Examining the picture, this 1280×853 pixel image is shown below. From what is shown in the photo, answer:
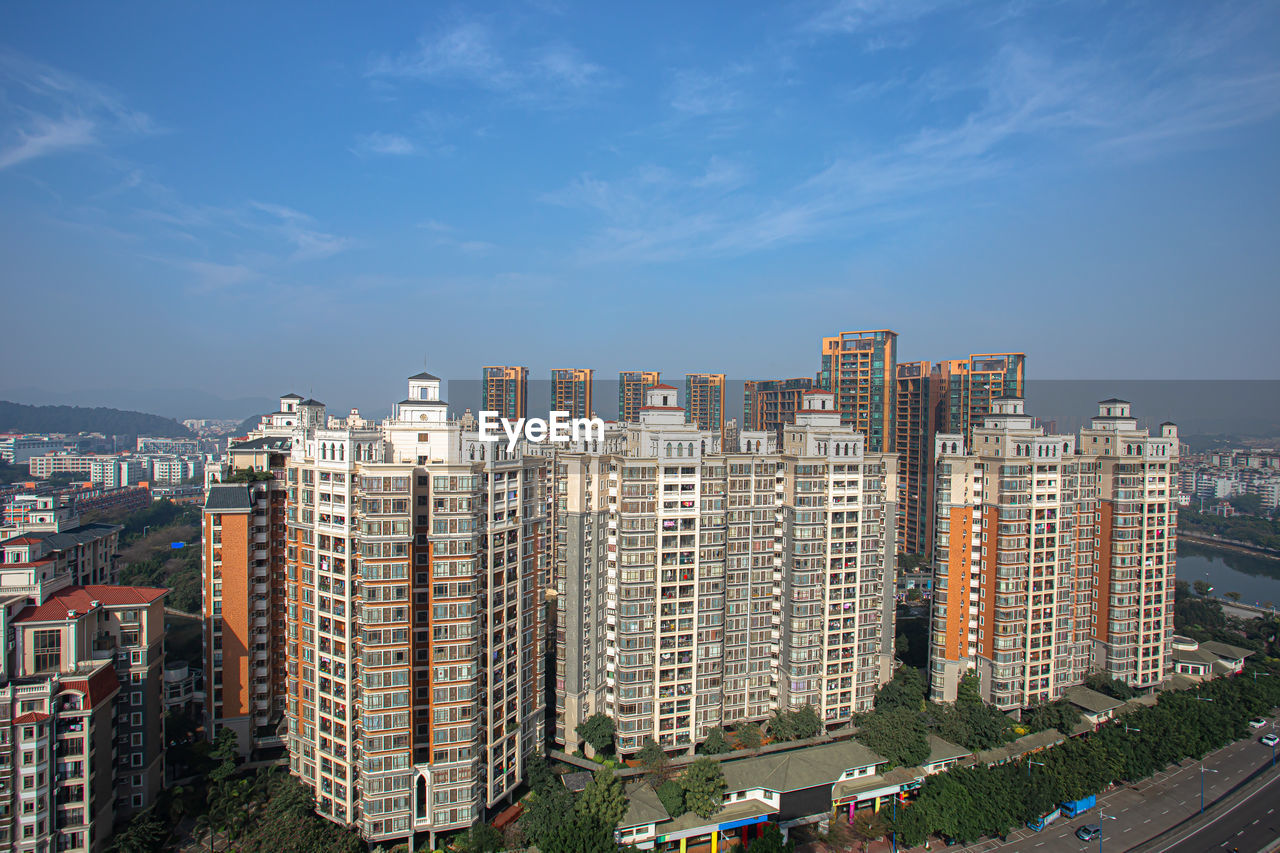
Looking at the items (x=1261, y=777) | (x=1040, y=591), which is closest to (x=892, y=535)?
(x=1040, y=591)

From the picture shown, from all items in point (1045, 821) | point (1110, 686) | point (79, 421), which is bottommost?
point (1045, 821)

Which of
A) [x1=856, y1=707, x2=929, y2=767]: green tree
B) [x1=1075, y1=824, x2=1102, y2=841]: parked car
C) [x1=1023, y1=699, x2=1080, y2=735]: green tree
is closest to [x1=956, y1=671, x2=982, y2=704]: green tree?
[x1=1023, y1=699, x2=1080, y2=735]: green tree

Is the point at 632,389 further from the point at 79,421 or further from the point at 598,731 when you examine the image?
the point at 79,421

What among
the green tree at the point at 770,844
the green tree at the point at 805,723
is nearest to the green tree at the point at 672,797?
the green tree at the point at 770,844

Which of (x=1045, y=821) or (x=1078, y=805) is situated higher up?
(x=1078, y=805)

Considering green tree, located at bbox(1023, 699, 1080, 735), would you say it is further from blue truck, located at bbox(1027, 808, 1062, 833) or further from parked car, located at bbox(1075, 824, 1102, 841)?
parked car, located at bbox(1075, 824, 1102, 841)

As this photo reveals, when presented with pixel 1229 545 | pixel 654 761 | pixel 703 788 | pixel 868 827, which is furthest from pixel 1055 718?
pixel 1229 545

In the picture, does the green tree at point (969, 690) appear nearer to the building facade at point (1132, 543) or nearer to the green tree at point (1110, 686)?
the green tree at point (1110, 686)

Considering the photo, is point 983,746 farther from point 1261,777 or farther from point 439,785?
point 439,785
